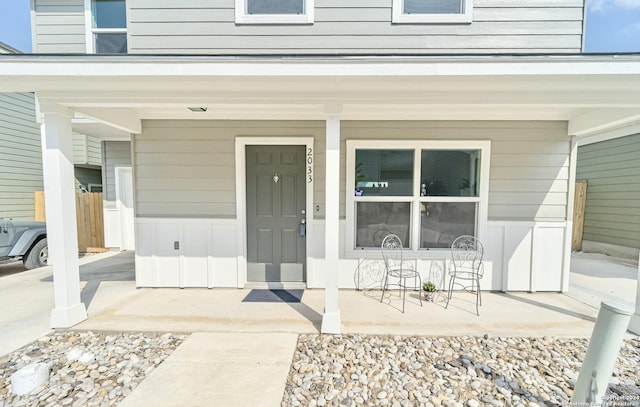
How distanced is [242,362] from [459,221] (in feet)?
10.4

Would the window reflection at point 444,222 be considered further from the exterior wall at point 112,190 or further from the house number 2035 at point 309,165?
the exterior wall at point 112,190

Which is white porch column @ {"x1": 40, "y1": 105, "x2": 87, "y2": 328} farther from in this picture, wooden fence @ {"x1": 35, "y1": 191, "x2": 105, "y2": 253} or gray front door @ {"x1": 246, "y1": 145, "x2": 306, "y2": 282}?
wooden fence @ {"x1": 35, "y1": 191, "x2": 105, "y2": 253}

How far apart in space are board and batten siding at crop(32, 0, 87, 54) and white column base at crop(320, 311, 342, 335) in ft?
19.7

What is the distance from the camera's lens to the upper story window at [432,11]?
3.39 meters

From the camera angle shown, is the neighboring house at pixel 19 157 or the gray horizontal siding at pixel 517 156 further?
the neighboring house at pixel 19 157

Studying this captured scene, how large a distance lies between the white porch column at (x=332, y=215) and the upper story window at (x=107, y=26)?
4129mm

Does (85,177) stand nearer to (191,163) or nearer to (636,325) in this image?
(191,163)

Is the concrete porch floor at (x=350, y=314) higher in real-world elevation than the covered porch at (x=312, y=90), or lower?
lower

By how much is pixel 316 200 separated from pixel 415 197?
1.33m

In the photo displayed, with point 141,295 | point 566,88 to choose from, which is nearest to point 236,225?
point 141,295

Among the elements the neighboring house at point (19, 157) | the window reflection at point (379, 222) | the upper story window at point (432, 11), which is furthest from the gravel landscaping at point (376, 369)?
the neighboring house at point (19, 157)

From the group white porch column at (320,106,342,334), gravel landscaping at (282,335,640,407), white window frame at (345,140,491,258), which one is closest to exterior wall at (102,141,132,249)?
white window frame at (345,140,491,258)

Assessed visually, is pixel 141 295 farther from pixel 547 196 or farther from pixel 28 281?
pixel 547 196

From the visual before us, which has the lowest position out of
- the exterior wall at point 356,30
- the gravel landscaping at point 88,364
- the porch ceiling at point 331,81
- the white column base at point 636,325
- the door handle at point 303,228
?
the gravel landscaping at point 88,364
